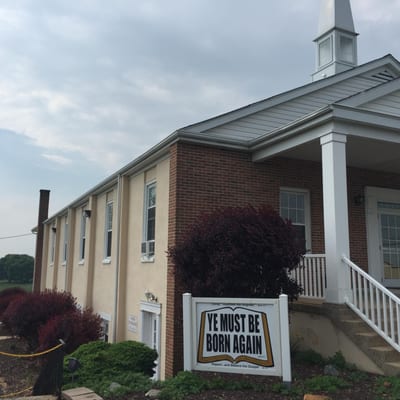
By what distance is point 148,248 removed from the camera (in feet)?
37.1

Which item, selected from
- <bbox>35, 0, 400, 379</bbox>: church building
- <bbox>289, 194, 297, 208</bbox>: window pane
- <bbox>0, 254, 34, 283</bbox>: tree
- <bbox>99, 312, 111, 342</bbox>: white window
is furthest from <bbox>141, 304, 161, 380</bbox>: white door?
<bbox>0, 254, 34, 283</bbox>: tree

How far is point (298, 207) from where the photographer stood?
11234 mm

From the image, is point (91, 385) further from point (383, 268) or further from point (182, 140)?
point (383, 268)

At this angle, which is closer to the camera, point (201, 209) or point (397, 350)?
point (397, 350)

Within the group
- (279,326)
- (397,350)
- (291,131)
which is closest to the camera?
(279,326)

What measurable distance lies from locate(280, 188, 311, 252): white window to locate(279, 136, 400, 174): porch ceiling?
92cm

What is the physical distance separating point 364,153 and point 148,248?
569 centimetres

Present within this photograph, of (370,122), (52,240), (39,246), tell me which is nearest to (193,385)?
(370,122)

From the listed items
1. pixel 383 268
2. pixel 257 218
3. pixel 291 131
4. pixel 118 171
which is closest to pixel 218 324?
pixel 257 218

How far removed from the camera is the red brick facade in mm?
9414

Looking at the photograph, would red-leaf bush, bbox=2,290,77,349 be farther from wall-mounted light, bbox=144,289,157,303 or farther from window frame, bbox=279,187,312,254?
window frame, bbox=279,187,312,254

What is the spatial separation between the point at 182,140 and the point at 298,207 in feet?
11.5

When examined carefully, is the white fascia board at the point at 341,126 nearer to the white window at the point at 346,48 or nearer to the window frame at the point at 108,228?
the white window at the point at 346,48

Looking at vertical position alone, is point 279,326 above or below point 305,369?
above
